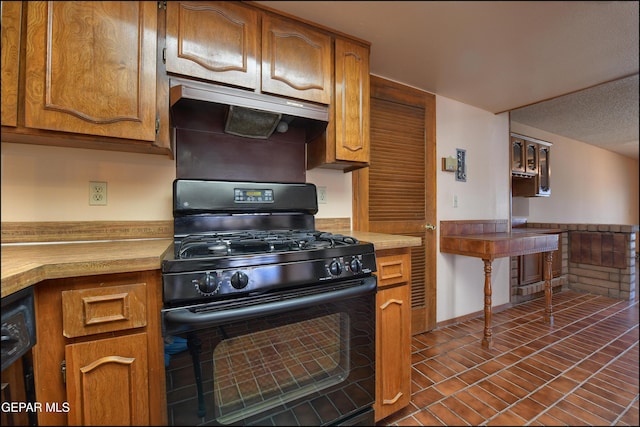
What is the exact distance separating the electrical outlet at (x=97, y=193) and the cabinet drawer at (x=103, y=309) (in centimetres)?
58

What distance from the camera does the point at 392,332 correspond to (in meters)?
1.18

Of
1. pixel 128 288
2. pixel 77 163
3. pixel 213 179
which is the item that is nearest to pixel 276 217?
pixel 213 179

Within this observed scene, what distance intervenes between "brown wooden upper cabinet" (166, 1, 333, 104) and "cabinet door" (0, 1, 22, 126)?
0.41 metres

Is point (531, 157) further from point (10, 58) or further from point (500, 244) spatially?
point (10, 58)

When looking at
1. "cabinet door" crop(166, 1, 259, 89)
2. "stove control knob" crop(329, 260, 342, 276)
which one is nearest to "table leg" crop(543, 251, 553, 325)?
"stove control knob" crop(329, 260, 342, 276)

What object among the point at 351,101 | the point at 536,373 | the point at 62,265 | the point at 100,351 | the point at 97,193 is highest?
the point at 351,101

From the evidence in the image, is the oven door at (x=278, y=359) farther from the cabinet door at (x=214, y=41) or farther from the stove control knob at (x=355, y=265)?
the cabinet door at (x=214, y=41)

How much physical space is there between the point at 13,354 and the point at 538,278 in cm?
377

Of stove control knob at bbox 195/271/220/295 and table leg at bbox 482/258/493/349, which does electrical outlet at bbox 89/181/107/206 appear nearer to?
stove control knob at bbox 195/271/220/295

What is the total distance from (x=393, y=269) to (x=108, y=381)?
110 centimetres

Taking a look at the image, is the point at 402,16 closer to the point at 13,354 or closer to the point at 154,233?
the point at 154,233

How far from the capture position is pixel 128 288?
77 centimetres

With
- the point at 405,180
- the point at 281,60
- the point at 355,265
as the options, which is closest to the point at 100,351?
the point at 355,265

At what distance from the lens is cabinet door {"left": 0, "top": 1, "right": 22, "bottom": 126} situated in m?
0.78
